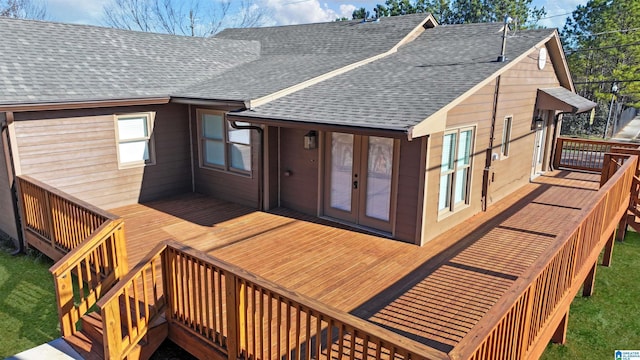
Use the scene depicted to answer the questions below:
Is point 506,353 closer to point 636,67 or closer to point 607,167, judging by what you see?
point 607,167

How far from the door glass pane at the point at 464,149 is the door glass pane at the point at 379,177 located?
153 centimetres

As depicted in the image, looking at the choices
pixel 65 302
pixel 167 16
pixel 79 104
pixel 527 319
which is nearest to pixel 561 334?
pixel 527 319

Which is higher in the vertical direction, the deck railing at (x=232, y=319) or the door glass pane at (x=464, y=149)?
the door glass pane at (x=464, y=149)

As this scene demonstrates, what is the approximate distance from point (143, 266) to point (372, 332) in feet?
8.48

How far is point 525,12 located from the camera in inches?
1604

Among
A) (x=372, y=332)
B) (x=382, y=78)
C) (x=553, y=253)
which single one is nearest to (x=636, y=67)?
(x=382, y=78)

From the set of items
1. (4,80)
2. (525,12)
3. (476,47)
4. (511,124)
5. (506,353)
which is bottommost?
(506,353)

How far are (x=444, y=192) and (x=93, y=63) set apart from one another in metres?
7.82

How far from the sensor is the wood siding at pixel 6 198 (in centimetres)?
729

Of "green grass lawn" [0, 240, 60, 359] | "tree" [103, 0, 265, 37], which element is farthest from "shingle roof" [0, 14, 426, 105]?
"tree" [103, 0, 265, 37]

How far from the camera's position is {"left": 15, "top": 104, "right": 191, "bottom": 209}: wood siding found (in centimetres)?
758

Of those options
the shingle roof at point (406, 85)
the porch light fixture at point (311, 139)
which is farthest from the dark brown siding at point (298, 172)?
the shingle roof at point (406, 85)

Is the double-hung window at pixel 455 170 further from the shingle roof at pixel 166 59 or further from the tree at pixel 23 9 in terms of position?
the tree at pixel 23 9

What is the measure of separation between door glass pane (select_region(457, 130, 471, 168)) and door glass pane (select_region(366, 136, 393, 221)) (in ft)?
5.03
